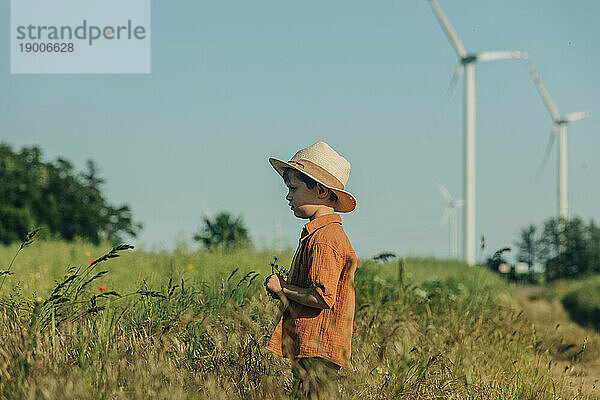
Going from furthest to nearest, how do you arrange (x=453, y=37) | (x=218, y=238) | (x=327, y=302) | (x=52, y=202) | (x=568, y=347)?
(x=52, y=202), (x=453, y=37), (x=218, y=238), (x=568, y=347), (x=327, y=302)

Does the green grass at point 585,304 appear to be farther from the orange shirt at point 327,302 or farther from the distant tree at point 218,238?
the orange shirt at point 327,302

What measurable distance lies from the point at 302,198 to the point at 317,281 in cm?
54

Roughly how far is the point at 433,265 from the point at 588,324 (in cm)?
551

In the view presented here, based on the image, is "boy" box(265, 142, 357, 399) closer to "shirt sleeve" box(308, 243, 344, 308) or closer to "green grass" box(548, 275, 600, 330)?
"shirt sleeve" box(308, 243, 344, 308)

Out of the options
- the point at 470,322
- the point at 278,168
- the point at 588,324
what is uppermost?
the point at 278,168

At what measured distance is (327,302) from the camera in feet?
12.0

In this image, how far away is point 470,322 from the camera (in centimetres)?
695

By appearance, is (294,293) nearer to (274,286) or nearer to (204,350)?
(274,286)

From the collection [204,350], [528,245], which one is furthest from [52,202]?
[204,350]

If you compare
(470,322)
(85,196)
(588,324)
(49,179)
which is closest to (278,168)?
(470,322)

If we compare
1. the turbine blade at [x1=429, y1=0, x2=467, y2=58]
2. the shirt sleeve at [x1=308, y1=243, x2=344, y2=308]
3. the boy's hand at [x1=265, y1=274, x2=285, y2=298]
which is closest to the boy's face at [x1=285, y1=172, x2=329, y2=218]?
the shirt sleeve at [x1=308, y1=243, x2=344, y2=308]

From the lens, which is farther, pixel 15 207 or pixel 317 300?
pixel 15 207

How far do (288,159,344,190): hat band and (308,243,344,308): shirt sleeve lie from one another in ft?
1.30

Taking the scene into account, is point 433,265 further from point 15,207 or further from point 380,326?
point 15,207
